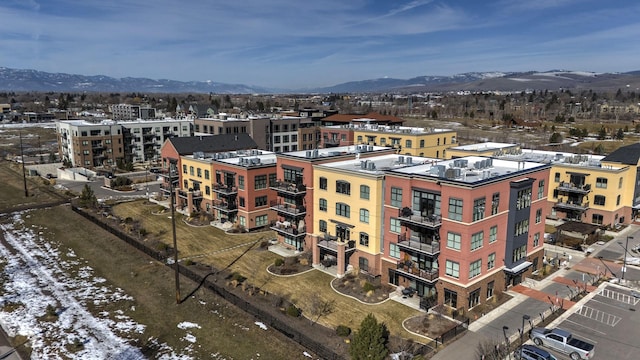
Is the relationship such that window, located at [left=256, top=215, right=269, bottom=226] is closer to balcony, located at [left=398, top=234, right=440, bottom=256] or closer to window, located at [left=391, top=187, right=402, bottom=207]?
window, located at [left=391, top=187, right=402, bottom=207]

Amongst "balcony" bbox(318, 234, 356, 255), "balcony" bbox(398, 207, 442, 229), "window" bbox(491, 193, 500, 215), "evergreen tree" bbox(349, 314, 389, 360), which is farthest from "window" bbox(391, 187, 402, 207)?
"evergreen tree" bbox(349, 314, 389, 360)

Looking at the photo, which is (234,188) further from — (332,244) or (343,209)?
(343,209)

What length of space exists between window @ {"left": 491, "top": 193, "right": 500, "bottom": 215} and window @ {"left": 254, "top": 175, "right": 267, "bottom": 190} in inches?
1378

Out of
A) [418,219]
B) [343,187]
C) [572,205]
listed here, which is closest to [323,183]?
[343,187]

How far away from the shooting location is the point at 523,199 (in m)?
44.1

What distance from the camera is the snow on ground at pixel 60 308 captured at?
1368 inches

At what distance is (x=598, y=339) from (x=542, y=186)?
700 inches

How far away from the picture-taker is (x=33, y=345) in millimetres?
35312

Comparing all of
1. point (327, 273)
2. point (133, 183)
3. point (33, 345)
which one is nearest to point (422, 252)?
point (327, 273)

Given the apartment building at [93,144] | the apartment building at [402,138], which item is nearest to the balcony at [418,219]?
the apartment building at [402,138]

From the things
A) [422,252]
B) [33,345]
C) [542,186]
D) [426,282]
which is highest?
[542,186]

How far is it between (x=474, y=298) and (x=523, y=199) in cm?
1203

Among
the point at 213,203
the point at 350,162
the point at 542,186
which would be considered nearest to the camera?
the point at 542,186

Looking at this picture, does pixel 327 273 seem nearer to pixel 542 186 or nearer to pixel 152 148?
pixel 542 186
